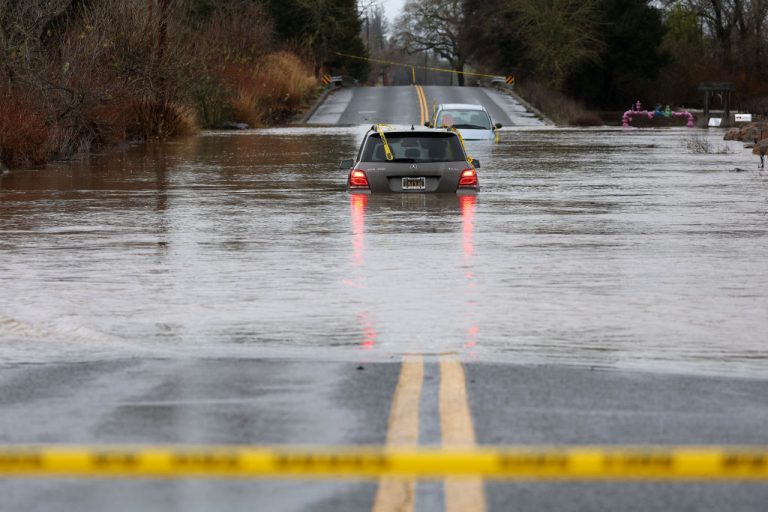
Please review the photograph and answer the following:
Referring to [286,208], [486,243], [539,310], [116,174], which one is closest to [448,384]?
[539,310]

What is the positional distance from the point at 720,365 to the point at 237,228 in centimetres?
1047

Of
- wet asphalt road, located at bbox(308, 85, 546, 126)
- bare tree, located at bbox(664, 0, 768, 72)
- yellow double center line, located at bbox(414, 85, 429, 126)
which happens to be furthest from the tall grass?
bare tree, located at bbox(664, 0, 768, 72)

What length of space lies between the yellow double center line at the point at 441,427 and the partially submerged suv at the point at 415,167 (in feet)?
41.6

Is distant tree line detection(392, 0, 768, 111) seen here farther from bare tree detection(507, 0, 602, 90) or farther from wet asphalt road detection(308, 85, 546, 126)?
wet asphalt road detection(308, 85, 546, 126)

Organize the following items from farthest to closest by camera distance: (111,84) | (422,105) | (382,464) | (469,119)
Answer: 1. (422,105)
2. (469,119)
3. (111,84)
4. (382,464)

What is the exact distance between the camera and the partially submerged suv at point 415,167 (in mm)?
22203

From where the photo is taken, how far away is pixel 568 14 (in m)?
91.7

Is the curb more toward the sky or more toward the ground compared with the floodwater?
more toward the ground

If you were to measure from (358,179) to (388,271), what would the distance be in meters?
8.26

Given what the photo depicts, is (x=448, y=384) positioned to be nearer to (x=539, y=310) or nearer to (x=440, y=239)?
(x=539, y=310)

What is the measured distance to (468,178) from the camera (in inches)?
893

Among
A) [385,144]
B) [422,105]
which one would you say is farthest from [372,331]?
[422,105]

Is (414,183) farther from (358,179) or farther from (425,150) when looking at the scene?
(358,179)

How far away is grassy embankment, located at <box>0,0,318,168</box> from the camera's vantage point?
3544cm
